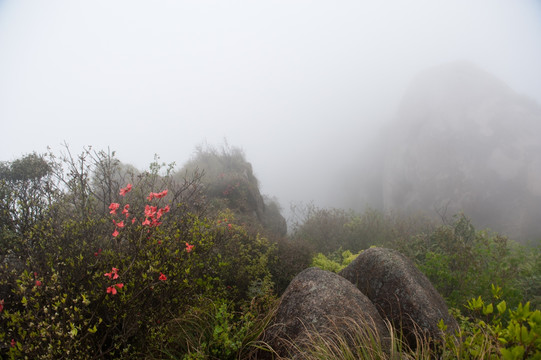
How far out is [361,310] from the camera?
302 centimetres

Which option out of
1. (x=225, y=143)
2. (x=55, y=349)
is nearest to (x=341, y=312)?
(x=55, y=349)

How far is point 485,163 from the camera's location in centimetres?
2328

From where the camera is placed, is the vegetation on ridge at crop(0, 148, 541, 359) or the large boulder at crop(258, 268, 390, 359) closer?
the vegetation on ridge at crop(0, 148, 541, 359)

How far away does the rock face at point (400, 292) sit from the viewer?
331 cm

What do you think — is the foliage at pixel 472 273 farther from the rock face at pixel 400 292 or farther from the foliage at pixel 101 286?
the foliage at pixel 101 286

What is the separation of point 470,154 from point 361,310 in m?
28.0

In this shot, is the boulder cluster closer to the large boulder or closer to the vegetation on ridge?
the large boulder

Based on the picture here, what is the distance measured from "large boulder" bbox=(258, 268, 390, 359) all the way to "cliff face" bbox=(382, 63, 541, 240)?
1568cm

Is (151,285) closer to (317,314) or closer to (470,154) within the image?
(317,314)

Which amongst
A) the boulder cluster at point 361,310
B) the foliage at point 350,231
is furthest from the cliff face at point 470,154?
the boulder cluster at point 361,310

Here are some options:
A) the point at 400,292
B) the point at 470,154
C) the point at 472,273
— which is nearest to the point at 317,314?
the point at 400,292

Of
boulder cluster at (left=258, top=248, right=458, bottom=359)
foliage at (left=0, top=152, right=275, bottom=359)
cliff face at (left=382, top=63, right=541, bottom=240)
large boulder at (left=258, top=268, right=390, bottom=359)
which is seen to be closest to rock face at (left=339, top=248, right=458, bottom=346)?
boulder cluster at (left=258, top=248, right=458, bottom=359)

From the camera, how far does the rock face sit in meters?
3.31

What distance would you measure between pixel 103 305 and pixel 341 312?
245 centimetres
